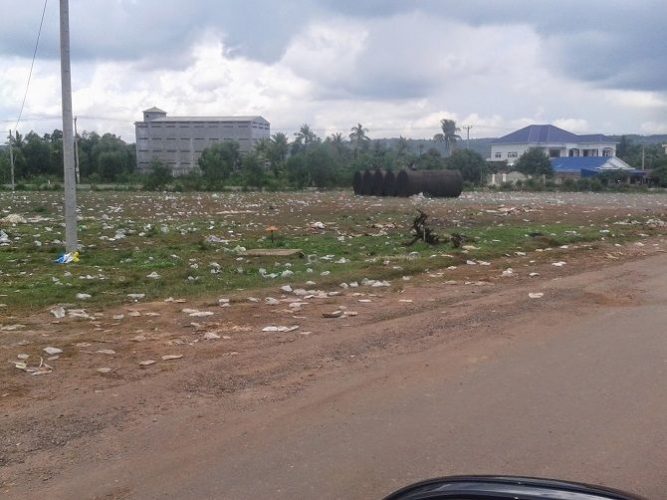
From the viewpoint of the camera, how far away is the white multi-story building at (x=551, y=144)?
11262cm

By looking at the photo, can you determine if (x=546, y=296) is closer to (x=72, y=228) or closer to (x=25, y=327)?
(x=25, y=327)

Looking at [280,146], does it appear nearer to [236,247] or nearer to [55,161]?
[55,161]

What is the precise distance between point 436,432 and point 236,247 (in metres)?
9.95

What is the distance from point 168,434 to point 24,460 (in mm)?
870

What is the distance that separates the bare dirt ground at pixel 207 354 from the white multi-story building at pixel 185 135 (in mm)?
101028

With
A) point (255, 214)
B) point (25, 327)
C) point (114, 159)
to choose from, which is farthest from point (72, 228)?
point (114, 159)

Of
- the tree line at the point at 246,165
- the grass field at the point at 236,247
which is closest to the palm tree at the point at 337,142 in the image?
the tree line at the point at 246,165

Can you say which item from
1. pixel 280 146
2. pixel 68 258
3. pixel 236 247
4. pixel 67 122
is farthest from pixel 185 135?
pixel 68 258

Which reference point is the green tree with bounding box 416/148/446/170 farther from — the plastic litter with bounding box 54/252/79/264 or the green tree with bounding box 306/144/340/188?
the plastic litter with bounding box 54/252/79/264

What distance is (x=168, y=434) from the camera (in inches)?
182

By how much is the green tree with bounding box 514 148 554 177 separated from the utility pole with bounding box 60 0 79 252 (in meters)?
72.4

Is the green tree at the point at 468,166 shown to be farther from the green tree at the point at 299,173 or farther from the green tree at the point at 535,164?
the green tree at the point at 299,173

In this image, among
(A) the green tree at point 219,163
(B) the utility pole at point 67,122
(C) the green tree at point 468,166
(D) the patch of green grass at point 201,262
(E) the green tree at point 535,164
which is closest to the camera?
(D) the patch of green grass at point 201,262

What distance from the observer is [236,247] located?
14164mm
